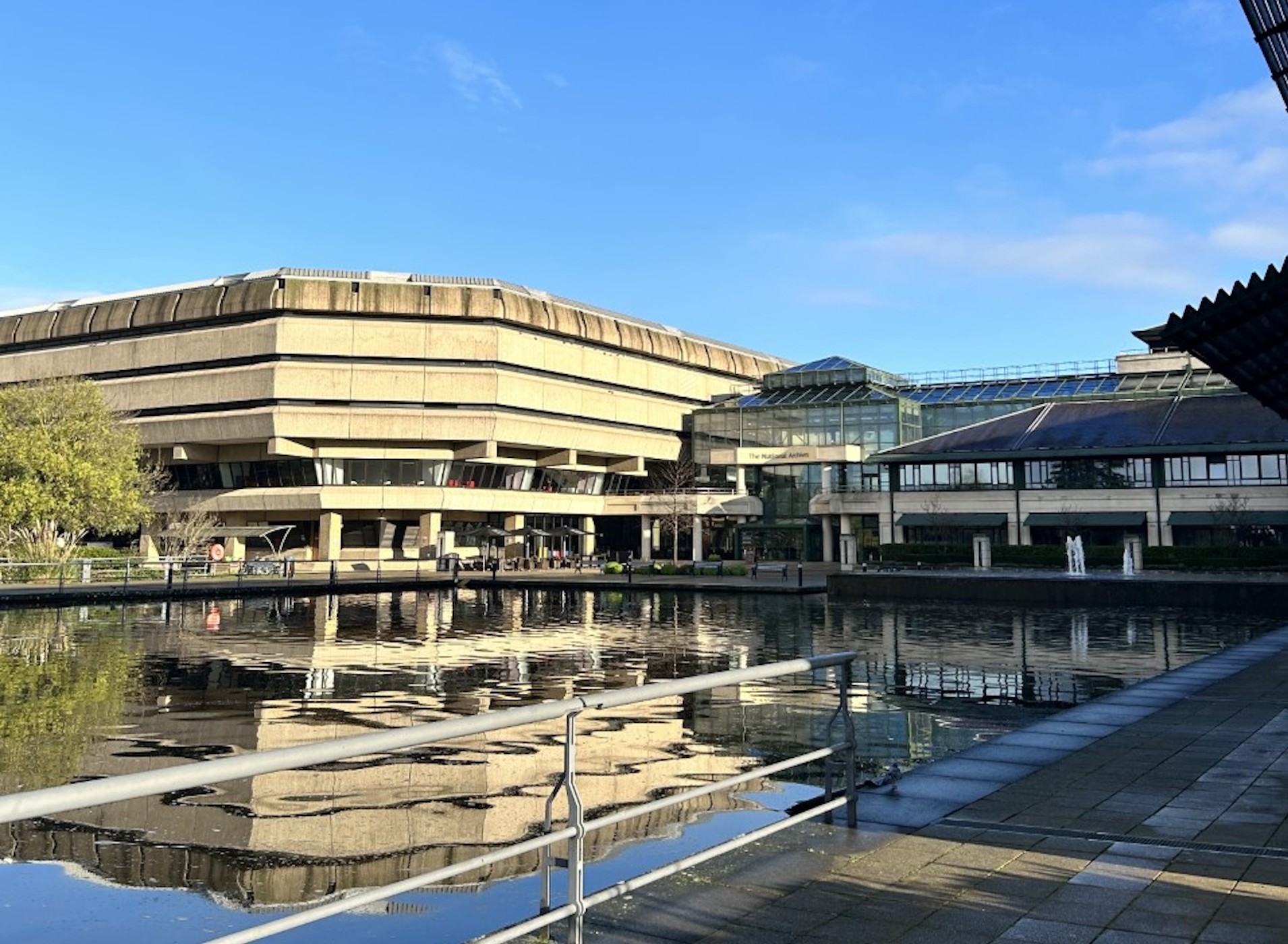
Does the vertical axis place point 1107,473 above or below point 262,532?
above

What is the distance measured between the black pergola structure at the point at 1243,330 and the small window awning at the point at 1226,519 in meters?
45.1

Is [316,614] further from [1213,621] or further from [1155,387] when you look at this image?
[1155,387]

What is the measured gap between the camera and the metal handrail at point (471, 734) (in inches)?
109

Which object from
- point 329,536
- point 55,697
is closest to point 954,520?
point 329,536

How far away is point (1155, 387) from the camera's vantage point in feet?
218

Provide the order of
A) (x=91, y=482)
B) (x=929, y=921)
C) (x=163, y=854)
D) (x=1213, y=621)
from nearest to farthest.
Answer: (x=929, y=921)
(x=163, y=854)
(x=1213, y=621)
(x=91, y=482)

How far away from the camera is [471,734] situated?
470cm

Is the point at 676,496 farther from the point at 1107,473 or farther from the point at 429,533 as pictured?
the point at 1107,473

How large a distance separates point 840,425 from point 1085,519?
21.8 m

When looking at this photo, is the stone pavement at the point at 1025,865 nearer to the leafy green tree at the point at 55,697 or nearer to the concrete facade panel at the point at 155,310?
the leafy green tree at the point at 55,697

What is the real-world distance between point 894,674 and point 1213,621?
16.5m

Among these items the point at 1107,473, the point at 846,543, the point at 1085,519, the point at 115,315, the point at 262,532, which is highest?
the point at 115,315

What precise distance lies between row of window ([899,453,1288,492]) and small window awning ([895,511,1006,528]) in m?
1.60

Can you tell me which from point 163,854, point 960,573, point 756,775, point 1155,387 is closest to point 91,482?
point 960,573
